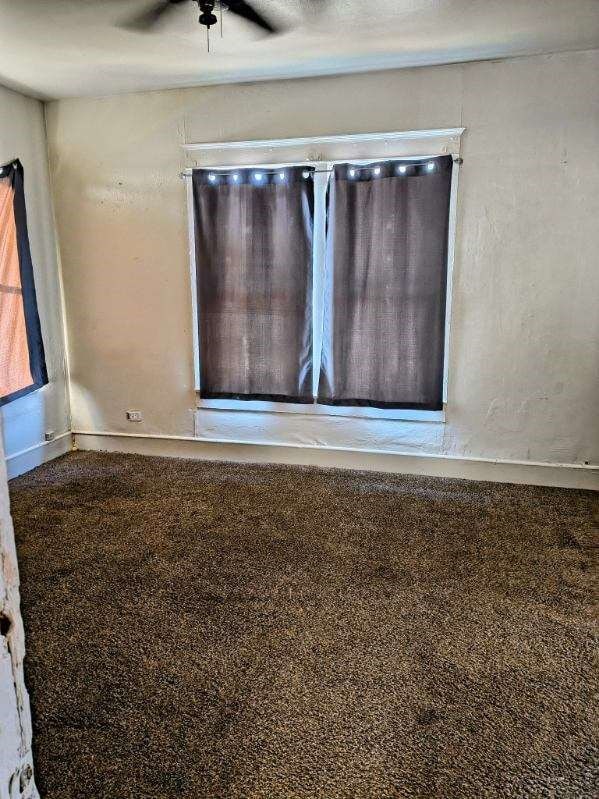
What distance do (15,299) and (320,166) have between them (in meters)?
2.18

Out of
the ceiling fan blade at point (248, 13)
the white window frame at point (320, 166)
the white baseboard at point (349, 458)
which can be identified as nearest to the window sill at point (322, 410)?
the white window frame at point (320, 166)

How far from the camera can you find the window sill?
12.4 feet

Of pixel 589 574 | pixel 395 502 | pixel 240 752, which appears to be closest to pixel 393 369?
pixel 395 502

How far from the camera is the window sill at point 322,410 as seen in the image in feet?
12.4

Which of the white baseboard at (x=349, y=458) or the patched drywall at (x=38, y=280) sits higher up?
the patched drywall at (x=38, y=280)

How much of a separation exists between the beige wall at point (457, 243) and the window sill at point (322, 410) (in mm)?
59

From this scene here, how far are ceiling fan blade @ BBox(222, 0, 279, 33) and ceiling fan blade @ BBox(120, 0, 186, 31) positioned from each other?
217 mm

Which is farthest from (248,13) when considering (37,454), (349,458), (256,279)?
(37,454)

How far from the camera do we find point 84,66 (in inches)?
131

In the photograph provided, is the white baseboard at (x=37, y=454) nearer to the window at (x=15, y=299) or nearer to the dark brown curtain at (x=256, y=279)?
the window at (x=15, y=299)

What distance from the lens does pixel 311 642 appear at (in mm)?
2117

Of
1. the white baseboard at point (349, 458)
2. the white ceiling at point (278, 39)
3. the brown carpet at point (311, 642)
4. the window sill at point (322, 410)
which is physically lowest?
the brown carpet at point (311, 642)

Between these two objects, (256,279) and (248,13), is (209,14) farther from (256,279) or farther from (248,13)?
(256,279)

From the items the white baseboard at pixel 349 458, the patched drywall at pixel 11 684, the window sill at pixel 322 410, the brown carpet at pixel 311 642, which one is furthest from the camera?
the window sill at pixel 322 410
